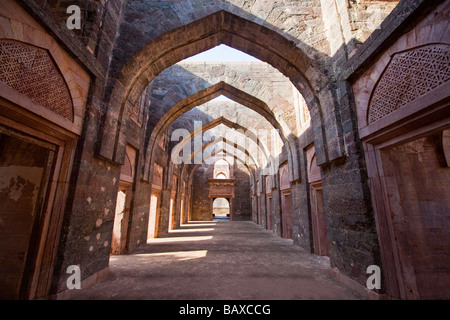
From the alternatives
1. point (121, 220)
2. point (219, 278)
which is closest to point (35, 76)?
point (219, 278)

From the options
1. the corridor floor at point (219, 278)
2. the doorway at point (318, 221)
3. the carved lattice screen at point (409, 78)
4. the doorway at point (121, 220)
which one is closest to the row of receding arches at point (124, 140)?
the carved lattice screen at point (409, 78)

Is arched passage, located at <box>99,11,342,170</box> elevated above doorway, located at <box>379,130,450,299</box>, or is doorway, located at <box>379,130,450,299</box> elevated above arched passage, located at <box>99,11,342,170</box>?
arched passage, located at <box>99,11,342,170</box>

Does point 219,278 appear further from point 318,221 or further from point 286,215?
point 286,215

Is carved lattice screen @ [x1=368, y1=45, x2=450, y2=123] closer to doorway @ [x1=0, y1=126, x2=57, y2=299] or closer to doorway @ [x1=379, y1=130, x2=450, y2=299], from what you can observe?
doorway @ [x1=379, y1=130, x2=450, y2=299]

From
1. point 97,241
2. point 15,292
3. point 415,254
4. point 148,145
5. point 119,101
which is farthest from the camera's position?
point 148,145

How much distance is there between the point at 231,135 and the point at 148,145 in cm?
725

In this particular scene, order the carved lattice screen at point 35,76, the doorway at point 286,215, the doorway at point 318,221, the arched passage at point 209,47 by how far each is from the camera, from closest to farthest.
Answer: the carved lattice screen at point 35,76, the arched passage at point 209,47, the doorway at point 318,221, the doorway at point 286,215

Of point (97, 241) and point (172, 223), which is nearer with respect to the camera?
point (97, 241)

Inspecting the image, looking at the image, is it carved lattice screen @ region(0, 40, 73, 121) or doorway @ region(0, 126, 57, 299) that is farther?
doorway @ region(0, 126, 57, 299)

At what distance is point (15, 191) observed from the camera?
2.68m

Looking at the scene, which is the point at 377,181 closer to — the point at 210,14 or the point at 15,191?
the point at 210,14

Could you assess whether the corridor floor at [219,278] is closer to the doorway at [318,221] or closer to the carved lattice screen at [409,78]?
the doorway at [318,221]

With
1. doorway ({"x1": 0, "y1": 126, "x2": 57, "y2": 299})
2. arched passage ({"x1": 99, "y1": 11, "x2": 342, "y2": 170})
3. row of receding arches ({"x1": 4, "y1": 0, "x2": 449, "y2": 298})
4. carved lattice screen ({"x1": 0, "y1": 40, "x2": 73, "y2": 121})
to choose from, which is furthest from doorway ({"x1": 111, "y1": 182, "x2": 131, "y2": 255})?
carved lattice screen ({"x1": 0, "y1": 40, "x2": 73, "y2": 121})
